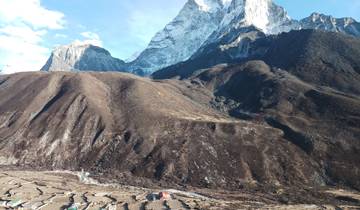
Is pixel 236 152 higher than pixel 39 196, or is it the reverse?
pixel 236 152

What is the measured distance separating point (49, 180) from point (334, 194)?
9312 cm

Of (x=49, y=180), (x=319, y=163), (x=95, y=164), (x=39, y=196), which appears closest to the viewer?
(x=39, y=196)

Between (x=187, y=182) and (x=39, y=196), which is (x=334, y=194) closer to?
(x=187, y=182)

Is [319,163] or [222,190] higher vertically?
[319,163]

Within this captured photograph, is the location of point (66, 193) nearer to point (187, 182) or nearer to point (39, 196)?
point (39, 196)

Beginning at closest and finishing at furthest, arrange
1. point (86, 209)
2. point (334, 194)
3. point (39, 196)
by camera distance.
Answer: point (86, 209), point (39, 196), point (334, 194)

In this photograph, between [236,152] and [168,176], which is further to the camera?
[236,152]

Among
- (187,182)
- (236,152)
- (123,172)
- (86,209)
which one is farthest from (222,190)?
(86,209)

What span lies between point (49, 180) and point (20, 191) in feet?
83.8

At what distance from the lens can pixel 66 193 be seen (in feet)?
454

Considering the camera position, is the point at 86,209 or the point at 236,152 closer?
the point at 86,209

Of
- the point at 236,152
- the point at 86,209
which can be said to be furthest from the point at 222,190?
the point at 86,209

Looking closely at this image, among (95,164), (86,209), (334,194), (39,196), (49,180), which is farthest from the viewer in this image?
(95,164)

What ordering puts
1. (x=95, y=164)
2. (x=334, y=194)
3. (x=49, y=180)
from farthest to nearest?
1. (x=95, y=164)
2. (x=49, y=180)
3. (x=334, y=194)
